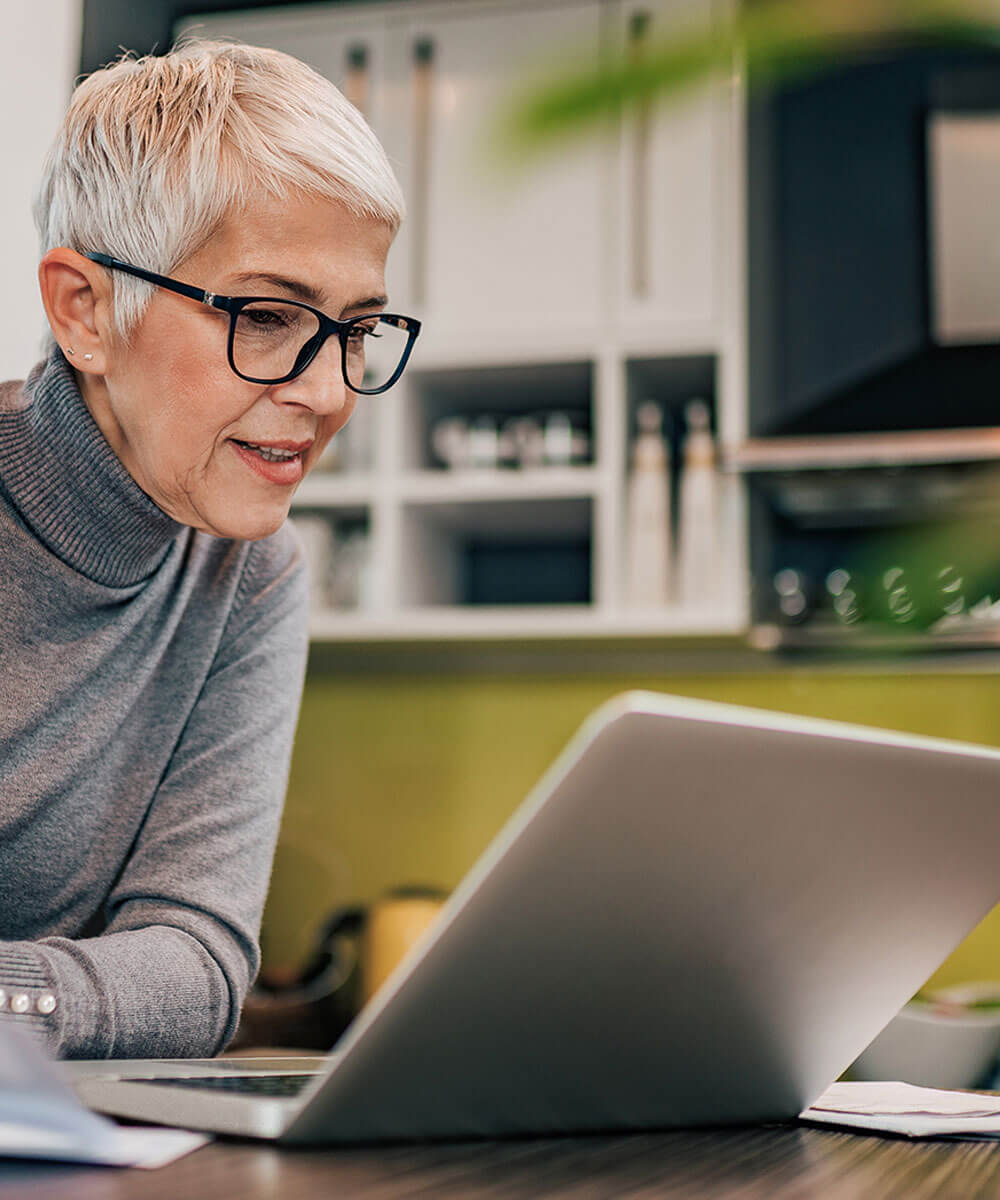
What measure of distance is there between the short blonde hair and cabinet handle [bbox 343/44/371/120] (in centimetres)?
159

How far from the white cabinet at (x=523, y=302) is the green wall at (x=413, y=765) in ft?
0.82

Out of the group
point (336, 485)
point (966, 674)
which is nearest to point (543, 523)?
point (336, 485)

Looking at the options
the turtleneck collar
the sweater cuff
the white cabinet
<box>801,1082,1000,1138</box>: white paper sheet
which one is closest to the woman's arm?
the sweater cuff

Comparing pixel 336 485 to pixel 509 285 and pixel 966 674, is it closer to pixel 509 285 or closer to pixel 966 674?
pixel 509 285

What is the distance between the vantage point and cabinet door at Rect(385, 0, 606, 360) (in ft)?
7.83

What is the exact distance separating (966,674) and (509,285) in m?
1.03

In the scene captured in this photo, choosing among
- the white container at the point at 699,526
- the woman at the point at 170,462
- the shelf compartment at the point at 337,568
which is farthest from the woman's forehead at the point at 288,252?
the shelf compartment at the point at 337,568

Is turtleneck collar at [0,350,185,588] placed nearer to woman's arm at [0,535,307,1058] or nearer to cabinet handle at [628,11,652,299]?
woman's arm at [0,535,307,1058]

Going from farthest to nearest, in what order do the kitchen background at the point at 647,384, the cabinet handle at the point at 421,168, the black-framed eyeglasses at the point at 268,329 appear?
the cabinet handle at the point at 421,168 → the kitchen background at the point at 647,384 → the black-framed eyeglasses at the point at 268,329

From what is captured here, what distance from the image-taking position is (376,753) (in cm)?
269

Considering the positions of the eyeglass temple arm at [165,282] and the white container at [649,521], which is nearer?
the eyeglass temple arm at [165,282]

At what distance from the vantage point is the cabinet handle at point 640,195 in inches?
92.6

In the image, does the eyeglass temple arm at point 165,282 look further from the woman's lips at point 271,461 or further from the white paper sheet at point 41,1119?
the white paper sheet at point 41,1119

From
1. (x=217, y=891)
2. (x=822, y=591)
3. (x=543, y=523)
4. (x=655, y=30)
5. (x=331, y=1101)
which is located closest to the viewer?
(x=331, y=1101)
